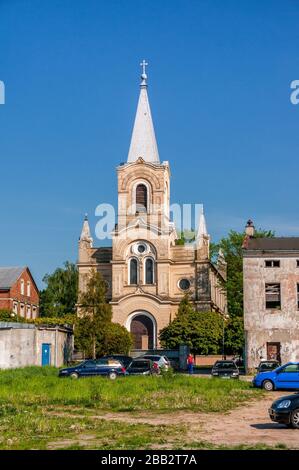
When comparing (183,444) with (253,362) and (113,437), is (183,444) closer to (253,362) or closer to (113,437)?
(113,437)

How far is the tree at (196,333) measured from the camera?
6575cm

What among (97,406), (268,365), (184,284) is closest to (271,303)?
(268,365)

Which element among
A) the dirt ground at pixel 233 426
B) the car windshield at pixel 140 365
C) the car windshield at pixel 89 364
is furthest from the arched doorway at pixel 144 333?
the dirt ground at pixel 233 426

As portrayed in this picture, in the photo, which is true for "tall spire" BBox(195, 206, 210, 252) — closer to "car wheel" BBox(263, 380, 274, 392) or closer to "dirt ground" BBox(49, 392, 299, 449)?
"car wheel" BBox(263, 380, 274, 392)

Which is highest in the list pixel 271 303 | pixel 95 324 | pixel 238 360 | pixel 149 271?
pixel 149 271

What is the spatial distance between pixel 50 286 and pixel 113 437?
282ft

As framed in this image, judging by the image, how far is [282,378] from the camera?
3278cm

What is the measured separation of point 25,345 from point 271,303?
17140 millimetres

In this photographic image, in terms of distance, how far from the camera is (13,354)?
1870 inches

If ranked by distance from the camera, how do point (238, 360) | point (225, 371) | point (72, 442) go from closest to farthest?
point (72, 442) → point (225, 371) → point (238, 360)

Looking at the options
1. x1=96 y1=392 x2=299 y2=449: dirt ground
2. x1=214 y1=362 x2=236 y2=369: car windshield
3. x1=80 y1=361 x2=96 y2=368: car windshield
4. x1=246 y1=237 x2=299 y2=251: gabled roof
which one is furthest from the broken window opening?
x1=96 y1=392 x2=299 y2=449: dirt ground

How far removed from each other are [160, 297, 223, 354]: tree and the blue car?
1270 inches

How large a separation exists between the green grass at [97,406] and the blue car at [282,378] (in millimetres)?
929

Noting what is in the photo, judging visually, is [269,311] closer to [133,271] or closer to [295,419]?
[133,271]
